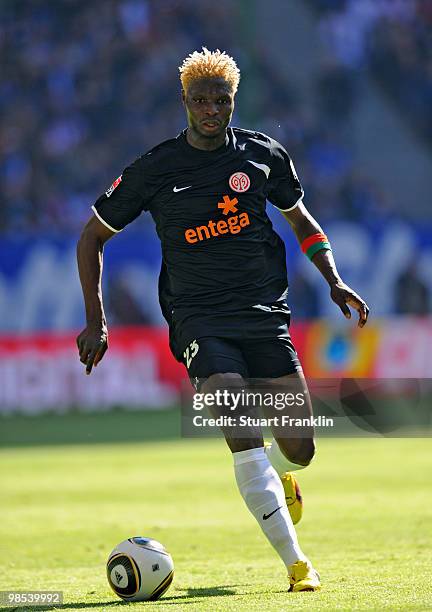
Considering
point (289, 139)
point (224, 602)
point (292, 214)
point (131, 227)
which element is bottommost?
point (224, 602)

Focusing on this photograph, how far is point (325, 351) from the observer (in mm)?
18031

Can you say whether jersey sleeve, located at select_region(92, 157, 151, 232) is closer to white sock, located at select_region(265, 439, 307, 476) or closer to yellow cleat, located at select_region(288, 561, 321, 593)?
white sock, located at select_region(265, 439, 307, 476)

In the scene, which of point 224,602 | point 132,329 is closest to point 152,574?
point 224,602

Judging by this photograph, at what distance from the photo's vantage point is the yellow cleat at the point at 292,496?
21.2ft

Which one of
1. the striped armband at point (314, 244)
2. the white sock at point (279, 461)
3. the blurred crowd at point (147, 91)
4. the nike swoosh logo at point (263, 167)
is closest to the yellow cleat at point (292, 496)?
the white sock at point (279, 461)

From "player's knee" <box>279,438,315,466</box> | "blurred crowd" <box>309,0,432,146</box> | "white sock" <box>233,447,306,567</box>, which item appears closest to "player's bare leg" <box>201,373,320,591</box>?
"white sock" <box>233,447,306,567</box>

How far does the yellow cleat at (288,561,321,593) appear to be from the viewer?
17.2ft

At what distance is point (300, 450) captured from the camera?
5848mm

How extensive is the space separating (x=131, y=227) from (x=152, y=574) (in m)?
14.8

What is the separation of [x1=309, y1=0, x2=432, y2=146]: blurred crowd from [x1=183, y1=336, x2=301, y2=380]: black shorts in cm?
1624

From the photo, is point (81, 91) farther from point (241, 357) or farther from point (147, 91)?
point (241, 357)

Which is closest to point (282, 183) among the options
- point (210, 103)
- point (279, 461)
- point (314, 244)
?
point (314, 244)

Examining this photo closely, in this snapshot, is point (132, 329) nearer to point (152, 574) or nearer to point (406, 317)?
point (406, 317)

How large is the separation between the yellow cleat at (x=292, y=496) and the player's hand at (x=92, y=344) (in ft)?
4.91
